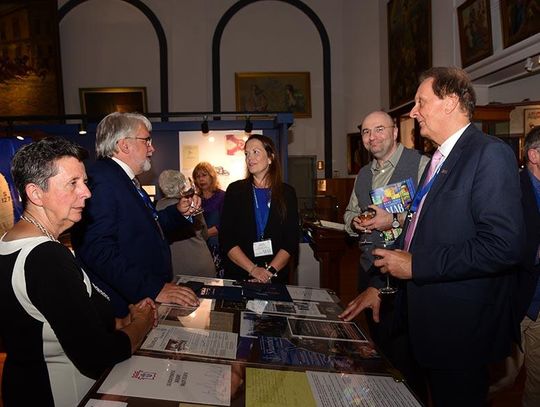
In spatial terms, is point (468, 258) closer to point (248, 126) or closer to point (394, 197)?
point (394, 197)

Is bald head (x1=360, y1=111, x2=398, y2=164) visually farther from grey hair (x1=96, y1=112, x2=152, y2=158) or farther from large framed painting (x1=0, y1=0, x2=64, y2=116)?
large framed painting (x1=0, y1=0, x2=64, y2=116)

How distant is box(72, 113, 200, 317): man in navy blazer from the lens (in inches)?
82.0

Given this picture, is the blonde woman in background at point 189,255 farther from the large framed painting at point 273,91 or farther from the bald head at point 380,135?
the large framed painting at point 273,91

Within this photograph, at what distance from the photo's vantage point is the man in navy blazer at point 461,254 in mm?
1548

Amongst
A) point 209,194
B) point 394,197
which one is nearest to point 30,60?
point 209,194

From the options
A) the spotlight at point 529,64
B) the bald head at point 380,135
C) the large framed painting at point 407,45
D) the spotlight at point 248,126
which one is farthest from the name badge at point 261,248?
the large framed painting at point 407,45

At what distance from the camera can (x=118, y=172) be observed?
2.27 m

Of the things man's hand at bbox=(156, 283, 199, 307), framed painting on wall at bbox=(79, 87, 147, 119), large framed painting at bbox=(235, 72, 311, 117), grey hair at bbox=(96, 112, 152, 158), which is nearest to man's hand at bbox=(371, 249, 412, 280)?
man's hand at bbox=(156, 283, 199, 307)

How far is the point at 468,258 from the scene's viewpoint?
1554mm

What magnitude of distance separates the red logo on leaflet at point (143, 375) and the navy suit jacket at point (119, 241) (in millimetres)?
763

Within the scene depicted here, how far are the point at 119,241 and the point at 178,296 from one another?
0.45m

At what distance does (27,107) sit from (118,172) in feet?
34.2

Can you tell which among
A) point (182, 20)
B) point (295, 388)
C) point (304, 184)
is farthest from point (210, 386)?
point (182, 20)

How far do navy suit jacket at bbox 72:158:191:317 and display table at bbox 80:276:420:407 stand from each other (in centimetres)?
29
